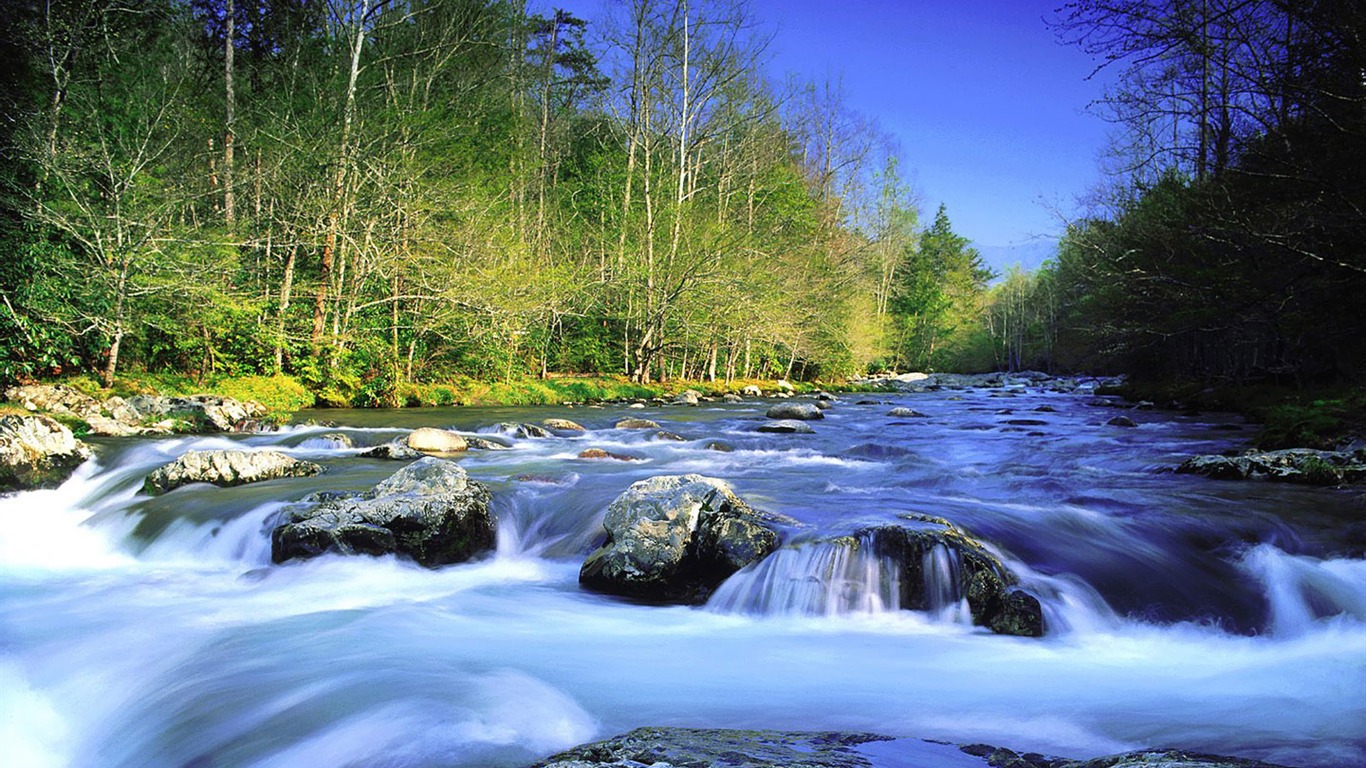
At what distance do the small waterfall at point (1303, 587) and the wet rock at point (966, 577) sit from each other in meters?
1.76

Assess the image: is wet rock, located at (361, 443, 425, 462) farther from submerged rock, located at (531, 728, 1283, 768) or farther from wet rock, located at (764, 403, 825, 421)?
wet rock, located at (764, 403, 825, 421)

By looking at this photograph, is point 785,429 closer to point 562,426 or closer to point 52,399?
point 562,426

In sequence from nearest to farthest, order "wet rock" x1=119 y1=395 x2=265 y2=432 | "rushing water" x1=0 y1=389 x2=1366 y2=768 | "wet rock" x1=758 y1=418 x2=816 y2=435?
"rushing water" x1=0 y1=389 x2=1366 y2=768 < "wet rock" x1=119 y1=395 x2=265 y2=432 < "wet rock" x1=758 y1=418 x2=816 y2=435

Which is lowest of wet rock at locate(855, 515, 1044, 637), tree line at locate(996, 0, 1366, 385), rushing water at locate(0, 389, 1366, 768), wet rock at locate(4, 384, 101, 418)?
rushing water at locate(0, 389, 1366, 768)

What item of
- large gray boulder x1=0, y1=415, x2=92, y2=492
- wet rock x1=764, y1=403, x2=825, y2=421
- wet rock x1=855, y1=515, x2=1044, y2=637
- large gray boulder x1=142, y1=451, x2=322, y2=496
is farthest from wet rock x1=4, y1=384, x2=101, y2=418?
wet rock x1=764, y1=403, x2=825, y2=421

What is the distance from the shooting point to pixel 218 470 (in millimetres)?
8383

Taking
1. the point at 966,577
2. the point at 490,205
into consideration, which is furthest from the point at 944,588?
the point at 490,205

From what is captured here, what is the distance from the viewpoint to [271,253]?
57.3 feet

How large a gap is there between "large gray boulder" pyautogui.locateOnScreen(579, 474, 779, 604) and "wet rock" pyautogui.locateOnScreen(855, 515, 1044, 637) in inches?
37.2

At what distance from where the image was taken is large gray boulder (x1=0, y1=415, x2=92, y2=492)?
8.37 meters

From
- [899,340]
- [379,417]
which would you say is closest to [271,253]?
[379,417]

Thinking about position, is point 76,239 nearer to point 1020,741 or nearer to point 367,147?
point 367,147

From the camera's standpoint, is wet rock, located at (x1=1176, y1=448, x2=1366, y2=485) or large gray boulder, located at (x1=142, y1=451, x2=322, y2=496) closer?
large gray boulder, located at (x1=142, y1=451, x2=322, y2=496)

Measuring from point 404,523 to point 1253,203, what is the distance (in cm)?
1314
